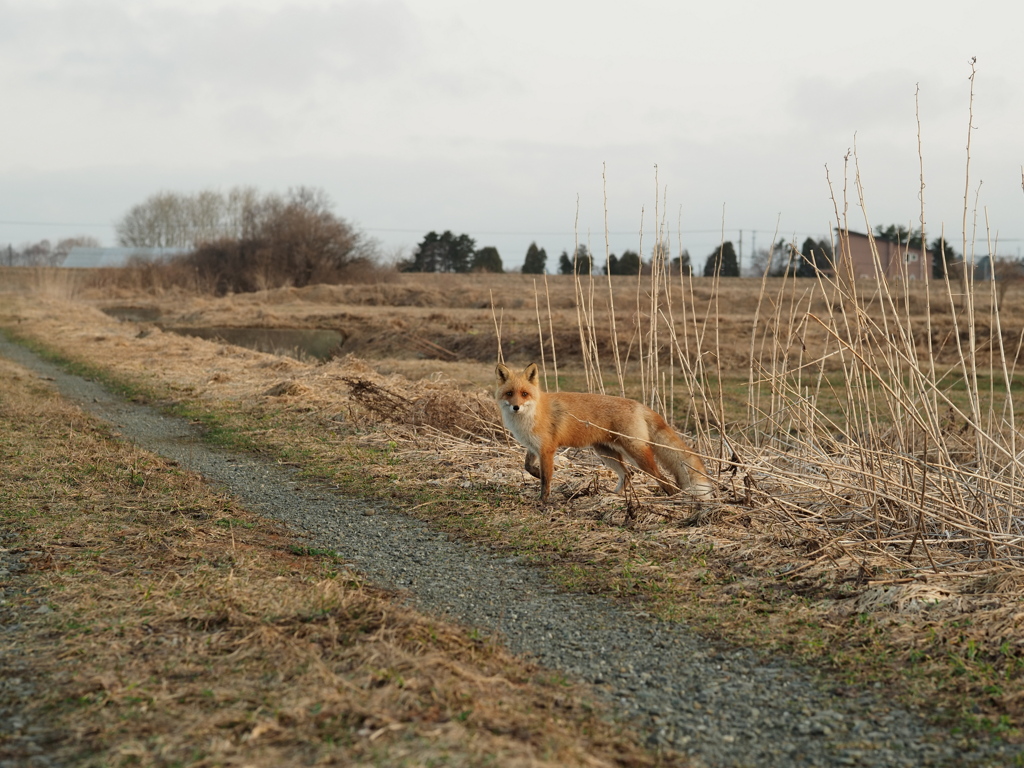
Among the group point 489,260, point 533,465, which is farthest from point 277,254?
point 533,465

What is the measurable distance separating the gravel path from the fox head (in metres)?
1.03

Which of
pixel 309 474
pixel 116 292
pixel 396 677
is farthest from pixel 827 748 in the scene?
pixel 116 292

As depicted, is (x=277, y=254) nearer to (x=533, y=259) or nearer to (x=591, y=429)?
(x=533, y=259)

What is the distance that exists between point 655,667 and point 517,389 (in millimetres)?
2904

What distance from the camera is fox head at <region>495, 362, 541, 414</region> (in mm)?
6152

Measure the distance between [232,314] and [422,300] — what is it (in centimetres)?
943

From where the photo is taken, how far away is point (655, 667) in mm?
3543

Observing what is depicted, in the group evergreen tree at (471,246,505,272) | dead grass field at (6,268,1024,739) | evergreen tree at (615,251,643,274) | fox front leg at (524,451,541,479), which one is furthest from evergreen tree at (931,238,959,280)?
evergreen tree at (471,246,505,272)

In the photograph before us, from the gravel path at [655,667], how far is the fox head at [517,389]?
103 centimetres

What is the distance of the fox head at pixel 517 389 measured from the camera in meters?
6.15

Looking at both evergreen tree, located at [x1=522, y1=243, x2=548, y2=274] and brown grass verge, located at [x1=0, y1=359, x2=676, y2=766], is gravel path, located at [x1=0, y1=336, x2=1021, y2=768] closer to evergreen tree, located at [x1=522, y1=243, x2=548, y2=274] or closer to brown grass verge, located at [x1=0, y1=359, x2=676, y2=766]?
brown grass verge, located at [x1=0, y1=359, x2=676, y2=766]

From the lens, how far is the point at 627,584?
15.3ft

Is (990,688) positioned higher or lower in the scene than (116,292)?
lower

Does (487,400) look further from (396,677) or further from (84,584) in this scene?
(396,677)
